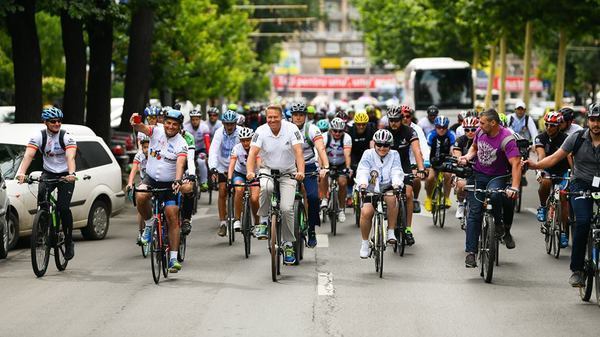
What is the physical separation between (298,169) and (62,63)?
1708 inches

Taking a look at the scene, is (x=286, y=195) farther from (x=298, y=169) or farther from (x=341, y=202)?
(x=341, y=202)

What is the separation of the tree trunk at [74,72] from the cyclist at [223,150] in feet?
32.0

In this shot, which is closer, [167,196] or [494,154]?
[167,196]

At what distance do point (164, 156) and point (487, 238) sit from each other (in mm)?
3258

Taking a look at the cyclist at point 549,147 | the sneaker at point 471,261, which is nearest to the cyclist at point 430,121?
the cyclist at point 549,147

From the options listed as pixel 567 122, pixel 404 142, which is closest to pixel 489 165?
pixel 404 142

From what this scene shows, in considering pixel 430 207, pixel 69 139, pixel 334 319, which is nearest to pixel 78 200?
pixel 69 139

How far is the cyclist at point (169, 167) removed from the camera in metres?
12.6

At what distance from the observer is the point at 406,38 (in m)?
74.0

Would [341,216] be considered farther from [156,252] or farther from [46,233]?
[156,252]

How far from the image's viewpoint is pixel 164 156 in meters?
12.8

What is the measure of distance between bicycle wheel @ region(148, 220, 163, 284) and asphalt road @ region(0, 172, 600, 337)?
13cm

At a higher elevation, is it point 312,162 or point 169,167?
point 169,167

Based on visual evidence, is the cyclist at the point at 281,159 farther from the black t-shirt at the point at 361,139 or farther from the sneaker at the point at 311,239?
the black t-shirt at the point at 361,139
